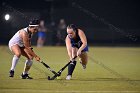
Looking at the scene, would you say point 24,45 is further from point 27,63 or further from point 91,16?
point 91,16

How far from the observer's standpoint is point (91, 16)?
1518 inches

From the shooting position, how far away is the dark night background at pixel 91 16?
37.8 metres

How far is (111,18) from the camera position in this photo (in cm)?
3866

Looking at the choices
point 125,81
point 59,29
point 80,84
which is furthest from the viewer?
point 59,29

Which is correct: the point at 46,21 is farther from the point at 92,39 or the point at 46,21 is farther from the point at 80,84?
the point at 80,84

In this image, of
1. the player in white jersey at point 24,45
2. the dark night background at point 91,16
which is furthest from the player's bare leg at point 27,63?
the dark night background at point 91,16

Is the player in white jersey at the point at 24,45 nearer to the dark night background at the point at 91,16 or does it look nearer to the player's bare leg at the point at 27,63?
the player's bare leg at the point at 27,63

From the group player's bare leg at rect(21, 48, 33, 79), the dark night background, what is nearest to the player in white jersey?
player's bare leg at rect(21, 48, 33, 79)

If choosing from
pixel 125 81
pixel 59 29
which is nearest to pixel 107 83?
pixel 125 81

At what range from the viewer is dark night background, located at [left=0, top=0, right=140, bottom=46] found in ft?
124

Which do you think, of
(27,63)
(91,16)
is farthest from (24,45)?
(91,16)

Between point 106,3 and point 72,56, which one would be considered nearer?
point 72,56

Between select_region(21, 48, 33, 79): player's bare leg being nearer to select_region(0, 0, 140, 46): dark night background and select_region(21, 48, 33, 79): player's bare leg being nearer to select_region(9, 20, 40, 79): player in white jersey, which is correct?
select_region(9, 20, 40, 79): player in white jersey

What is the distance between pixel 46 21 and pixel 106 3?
4838mm
